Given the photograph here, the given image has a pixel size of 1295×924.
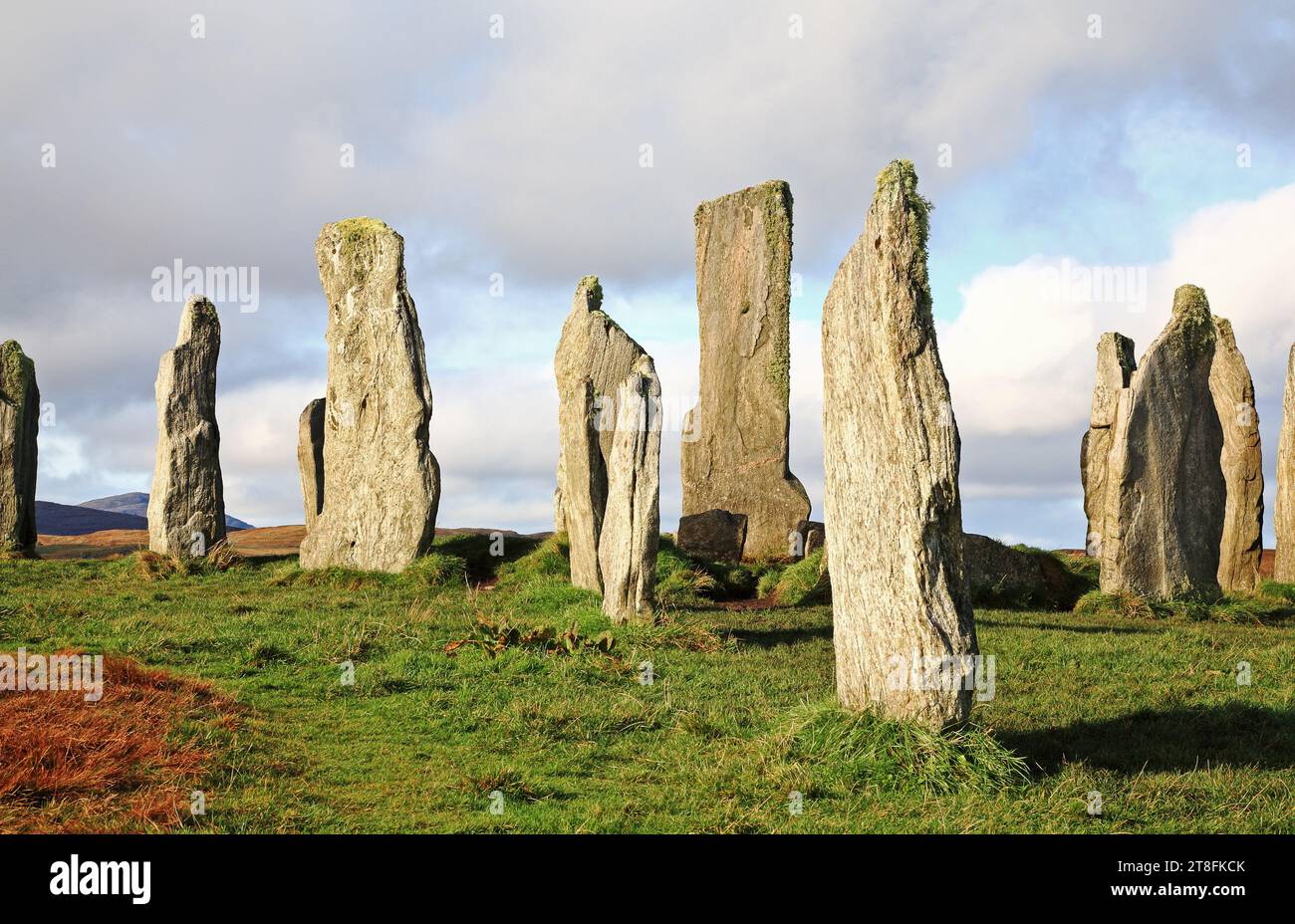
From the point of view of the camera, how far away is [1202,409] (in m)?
17.9

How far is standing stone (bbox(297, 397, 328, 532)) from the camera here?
77.1 feet

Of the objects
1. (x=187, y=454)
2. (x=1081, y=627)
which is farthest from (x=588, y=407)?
(x=187, y=454)

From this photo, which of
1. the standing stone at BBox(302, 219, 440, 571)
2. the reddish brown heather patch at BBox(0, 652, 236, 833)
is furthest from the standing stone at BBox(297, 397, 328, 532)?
the reddish brown heather patch at BBox(0, 652, 236, 833)

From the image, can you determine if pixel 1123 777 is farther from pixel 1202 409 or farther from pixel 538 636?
pixel 1202 409

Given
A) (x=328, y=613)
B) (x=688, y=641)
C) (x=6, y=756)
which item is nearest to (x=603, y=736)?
(x=688, y=641)

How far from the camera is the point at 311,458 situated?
23.5 metres

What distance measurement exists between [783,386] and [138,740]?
1616 centimetres

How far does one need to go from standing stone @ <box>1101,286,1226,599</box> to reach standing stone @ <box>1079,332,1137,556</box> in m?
1.63

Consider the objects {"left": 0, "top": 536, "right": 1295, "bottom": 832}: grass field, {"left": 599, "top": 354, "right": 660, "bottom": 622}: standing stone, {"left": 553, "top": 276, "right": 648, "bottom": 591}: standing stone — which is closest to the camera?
{"left": 0, "top": 536, "right": 1295, "bottom": 832}: grass field

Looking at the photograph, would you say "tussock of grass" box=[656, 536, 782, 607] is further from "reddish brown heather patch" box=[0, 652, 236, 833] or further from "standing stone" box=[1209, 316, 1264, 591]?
"standing stone" box=[1209, 316, 1264, 591]

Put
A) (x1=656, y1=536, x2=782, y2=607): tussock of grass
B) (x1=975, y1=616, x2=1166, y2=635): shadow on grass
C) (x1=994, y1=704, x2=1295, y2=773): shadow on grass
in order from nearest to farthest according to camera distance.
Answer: (x1=994, y1=704, x2=1295, y2=773): shadow on grass
(x1=975, y1=616, x2=1166, y2=635): shadow on grass
(x1=656, y1=536, x2=782, y2=607): tussock of grass

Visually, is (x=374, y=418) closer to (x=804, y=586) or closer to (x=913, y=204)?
(x=804, y=586)

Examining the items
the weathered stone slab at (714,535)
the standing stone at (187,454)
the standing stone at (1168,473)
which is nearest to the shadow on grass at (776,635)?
the standing stone at (1168,473)

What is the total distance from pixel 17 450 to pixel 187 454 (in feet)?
13.7
